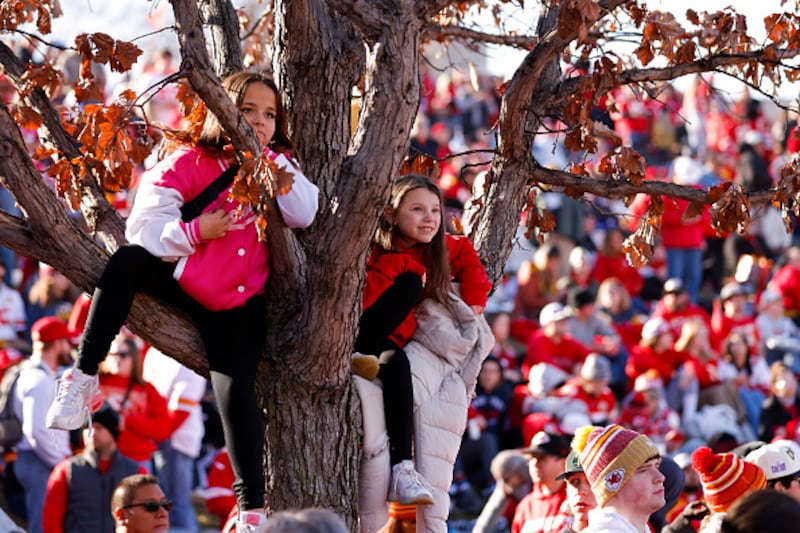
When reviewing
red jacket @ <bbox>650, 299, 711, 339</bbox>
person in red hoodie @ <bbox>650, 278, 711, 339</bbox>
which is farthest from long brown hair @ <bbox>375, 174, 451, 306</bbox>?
person in red hoodie @ <bbox>650, 278, 711, 339</bbox>

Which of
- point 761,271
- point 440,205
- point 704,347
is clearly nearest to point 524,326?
point 704,347

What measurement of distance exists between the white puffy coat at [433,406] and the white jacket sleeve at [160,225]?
2.88 feet

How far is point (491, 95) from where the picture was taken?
23828 mm

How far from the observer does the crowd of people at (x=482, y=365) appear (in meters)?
4.80

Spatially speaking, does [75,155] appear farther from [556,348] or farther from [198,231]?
[556,348]

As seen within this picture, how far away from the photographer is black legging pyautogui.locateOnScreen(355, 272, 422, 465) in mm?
5215

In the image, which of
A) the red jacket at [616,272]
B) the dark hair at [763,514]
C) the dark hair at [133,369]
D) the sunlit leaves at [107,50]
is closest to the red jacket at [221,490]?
the dark hair at [133,369]

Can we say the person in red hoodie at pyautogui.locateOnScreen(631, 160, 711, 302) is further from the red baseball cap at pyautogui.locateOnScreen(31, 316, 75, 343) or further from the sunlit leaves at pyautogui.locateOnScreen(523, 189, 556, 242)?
the sunlit leaves at pyautogui.locateOnScreen(523, 189, 556, 242)

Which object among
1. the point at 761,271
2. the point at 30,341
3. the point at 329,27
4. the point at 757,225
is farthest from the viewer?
the point at 757,225

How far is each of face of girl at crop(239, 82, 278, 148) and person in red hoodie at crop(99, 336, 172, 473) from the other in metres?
4.91

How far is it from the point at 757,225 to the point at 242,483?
15553 millimetres

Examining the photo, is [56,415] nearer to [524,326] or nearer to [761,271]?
[524,326]

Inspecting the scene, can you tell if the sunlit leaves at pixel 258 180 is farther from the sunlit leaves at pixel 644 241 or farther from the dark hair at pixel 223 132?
the sunlit leaves at pixel 644 241

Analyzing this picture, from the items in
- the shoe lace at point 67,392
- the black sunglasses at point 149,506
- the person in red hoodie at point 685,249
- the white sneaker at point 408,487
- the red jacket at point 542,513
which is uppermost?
the person in red hoodie at point 685,249
